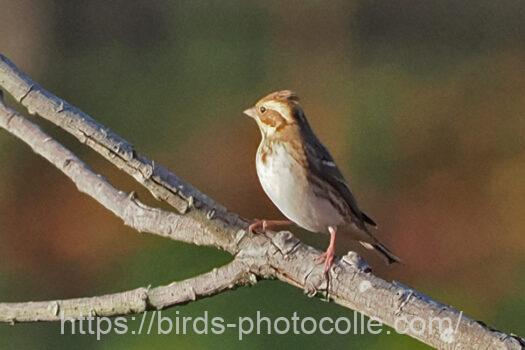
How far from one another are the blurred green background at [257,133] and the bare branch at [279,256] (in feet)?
9.00

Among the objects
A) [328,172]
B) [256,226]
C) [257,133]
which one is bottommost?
[256,226]

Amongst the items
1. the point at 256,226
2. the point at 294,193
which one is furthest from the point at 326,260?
the point at 294,193

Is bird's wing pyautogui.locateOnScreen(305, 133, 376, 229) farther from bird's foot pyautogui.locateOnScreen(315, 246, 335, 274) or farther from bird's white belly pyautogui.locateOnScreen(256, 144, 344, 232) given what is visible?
bird's foot pyautogui.locateOnScreen(315, 246, 335, 274)

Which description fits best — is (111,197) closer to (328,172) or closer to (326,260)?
(326,260)

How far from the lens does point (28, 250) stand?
6887 mm

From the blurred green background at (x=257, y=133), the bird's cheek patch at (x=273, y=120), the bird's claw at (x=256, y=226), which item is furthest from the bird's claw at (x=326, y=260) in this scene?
the blurred green background at (x=257, y=133)

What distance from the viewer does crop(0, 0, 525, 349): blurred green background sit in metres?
6.00

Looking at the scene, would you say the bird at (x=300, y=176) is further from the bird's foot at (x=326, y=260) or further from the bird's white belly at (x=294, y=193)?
the bird's foot at (x=326, y=260)

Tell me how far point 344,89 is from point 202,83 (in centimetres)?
98

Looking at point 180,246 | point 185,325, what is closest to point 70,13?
point 180,246

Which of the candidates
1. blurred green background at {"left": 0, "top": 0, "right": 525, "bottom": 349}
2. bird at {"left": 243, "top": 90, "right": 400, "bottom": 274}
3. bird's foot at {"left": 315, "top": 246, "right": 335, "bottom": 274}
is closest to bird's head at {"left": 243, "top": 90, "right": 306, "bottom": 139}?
bird at {"left": 243, "top": 90, "right": 400, "bottom": 274}

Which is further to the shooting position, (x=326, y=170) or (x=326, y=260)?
(x=326, y=170)

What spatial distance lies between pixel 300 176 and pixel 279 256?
3.40 ft

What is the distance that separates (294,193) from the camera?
3145 millimetres
